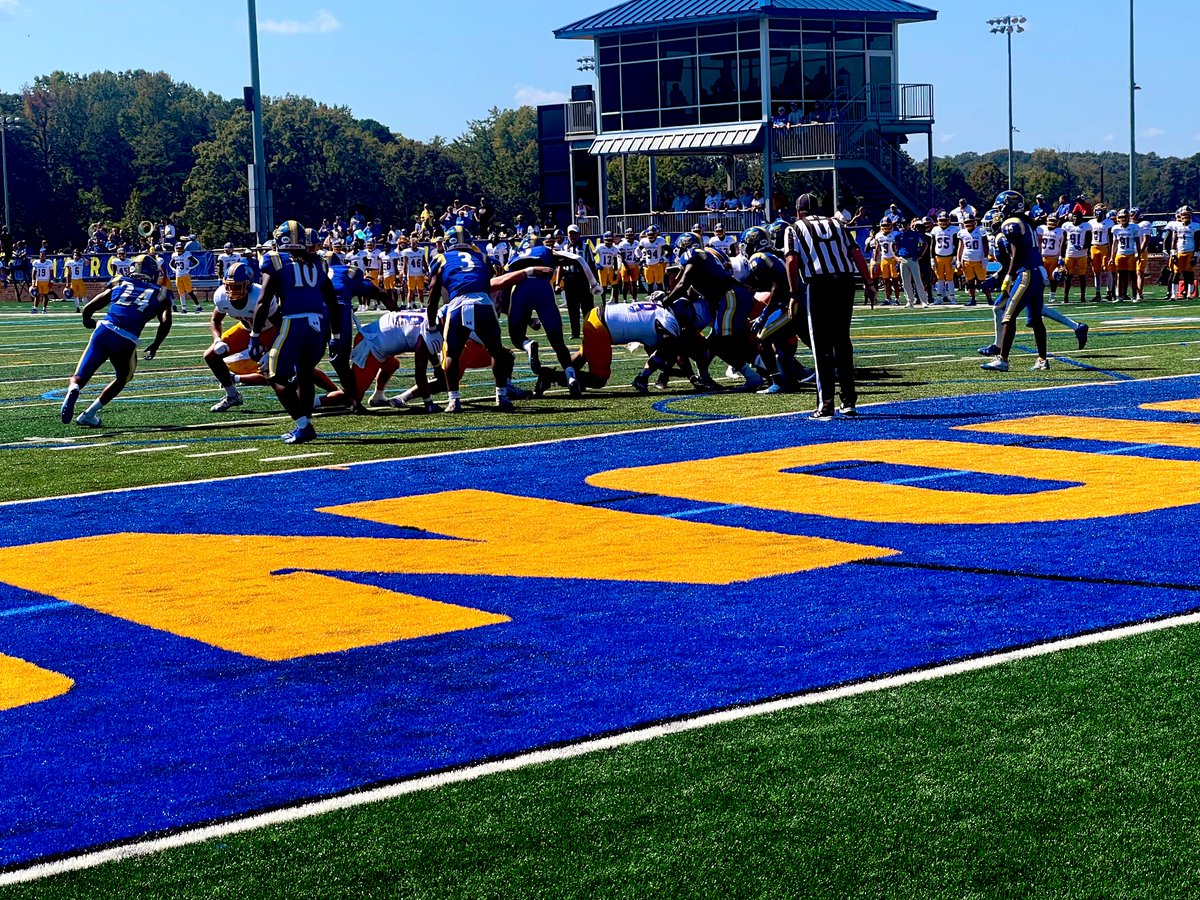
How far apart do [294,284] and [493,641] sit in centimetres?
723

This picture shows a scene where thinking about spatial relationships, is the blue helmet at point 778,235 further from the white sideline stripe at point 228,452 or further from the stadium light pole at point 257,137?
the stadium light pole at point 257,137

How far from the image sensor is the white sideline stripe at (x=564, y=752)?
4285mm

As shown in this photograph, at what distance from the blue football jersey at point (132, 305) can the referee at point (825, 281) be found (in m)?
5.33

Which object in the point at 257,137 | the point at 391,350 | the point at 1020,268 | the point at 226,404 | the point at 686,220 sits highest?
the point at 257,137

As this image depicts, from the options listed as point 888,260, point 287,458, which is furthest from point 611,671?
point 888,260

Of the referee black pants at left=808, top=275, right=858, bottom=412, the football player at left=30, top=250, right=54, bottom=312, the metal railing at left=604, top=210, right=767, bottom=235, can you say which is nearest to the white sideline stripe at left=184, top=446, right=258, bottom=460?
the referee black pants at left=808, top=275, right=858, bottom=412

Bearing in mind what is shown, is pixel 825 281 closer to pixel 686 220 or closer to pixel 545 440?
pixel 545 440

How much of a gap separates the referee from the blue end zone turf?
3103 mm

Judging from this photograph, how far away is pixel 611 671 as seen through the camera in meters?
5.93

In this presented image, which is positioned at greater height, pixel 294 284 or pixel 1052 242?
pixel 1052 242

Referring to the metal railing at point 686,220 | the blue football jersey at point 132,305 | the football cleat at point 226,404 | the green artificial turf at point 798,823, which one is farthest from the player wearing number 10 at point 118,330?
the metal railing at point 686,220

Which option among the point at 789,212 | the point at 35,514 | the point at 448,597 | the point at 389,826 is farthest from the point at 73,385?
the point at 789,212

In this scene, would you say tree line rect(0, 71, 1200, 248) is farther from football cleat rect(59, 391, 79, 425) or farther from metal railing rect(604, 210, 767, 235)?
football cleat rect(59, 391, 79, 425)

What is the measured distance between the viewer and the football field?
4230 mm
